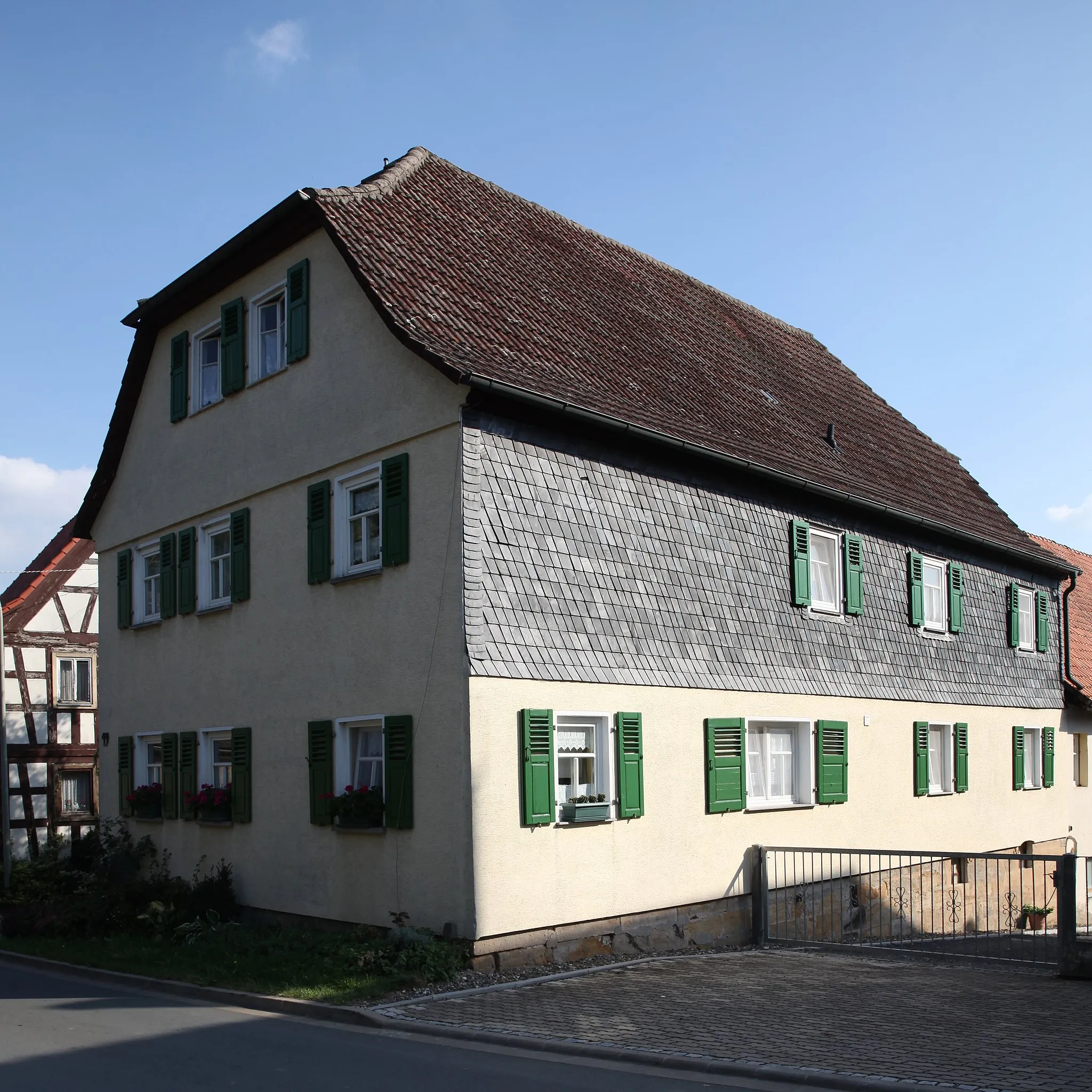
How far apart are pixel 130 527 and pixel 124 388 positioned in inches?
86.2

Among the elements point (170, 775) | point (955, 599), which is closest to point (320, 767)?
point (170, 775)

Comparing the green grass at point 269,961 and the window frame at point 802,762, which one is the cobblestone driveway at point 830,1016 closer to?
the green grass at point 269,961

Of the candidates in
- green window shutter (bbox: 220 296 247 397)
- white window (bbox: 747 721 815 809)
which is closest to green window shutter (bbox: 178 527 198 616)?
green window shutter (bbox: 220 296 247 397)

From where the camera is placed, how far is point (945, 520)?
792 inches

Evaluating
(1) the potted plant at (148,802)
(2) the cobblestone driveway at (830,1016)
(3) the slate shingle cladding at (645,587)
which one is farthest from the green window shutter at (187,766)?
(2) the cobblestone driveway at (830,1016)

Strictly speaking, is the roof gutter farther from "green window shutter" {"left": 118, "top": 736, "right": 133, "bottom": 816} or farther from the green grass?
"green window shutter" {"left": 118, "top": 736, "right": 133, "bottom": 816}

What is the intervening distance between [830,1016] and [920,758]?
9867 mm

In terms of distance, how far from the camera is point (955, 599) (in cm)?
2081

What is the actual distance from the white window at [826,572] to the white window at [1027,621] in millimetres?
6961

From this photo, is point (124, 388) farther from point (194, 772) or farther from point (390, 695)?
point (390, 695)

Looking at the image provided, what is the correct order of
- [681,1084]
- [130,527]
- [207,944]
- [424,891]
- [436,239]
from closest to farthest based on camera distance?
[681,1084], [424,891], [207,944], [436,239], [130,527]

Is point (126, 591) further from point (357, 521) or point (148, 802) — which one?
point (357, 521)

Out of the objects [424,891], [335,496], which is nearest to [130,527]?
[335,496]

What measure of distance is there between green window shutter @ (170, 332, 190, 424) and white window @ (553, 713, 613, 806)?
8005 millimetres
